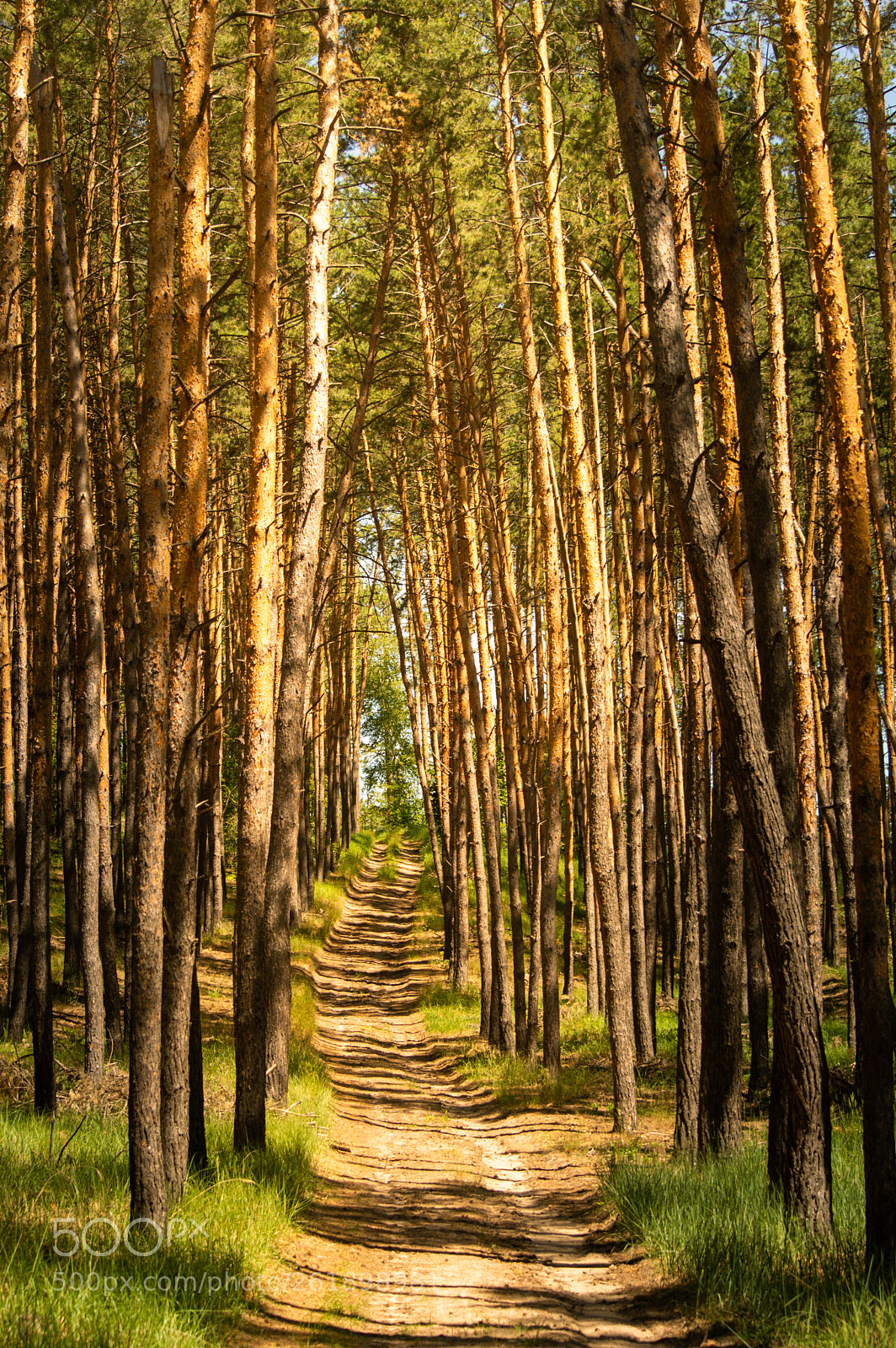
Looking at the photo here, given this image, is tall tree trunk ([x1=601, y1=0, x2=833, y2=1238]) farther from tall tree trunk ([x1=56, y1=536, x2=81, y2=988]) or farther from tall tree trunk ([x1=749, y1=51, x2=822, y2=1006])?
tall tree trunk ([x1=56, y1=536, x2=81, y2=988])

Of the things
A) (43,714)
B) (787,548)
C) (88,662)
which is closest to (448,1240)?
(43,714)

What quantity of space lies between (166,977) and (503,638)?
779cm

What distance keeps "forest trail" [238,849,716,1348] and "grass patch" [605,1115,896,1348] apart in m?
0.21

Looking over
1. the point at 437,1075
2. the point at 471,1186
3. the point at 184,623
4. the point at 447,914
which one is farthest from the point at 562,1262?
the point at 447,914

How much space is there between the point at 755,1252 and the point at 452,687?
38.6 ft

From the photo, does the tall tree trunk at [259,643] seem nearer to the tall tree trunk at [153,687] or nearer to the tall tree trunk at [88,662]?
the tall tree trunk at [153,687]

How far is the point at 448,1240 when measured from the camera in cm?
608

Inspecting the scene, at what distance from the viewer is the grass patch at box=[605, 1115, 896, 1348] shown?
12.6 feet

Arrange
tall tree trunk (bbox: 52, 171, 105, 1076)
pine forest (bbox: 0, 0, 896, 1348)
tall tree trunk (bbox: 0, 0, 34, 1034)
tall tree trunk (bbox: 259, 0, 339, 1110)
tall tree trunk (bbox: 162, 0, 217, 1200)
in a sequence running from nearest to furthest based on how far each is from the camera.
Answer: pine forest (bbox: 0, 0, 896, 1348) → tall tree trunk (bbox: 162, 0, 217, 1200) → tall tree trunk (bbox: 0, 0, 34, 1034) → tall tree trunk (bbox: 259, 0, 339, 1110) → tall tree trunk (bbox: 52, 171, 105, 1076)

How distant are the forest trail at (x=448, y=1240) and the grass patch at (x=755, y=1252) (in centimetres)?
21

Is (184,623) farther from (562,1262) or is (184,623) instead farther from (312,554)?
(562,1262)

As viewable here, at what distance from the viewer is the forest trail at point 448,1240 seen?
4.62 metres

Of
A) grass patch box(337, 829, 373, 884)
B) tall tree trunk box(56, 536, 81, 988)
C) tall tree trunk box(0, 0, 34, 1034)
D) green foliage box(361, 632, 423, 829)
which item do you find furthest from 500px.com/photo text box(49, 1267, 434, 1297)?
green foliage box(361, 632, 423, 829)

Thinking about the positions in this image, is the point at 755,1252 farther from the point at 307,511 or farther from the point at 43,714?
the point at 43,714
